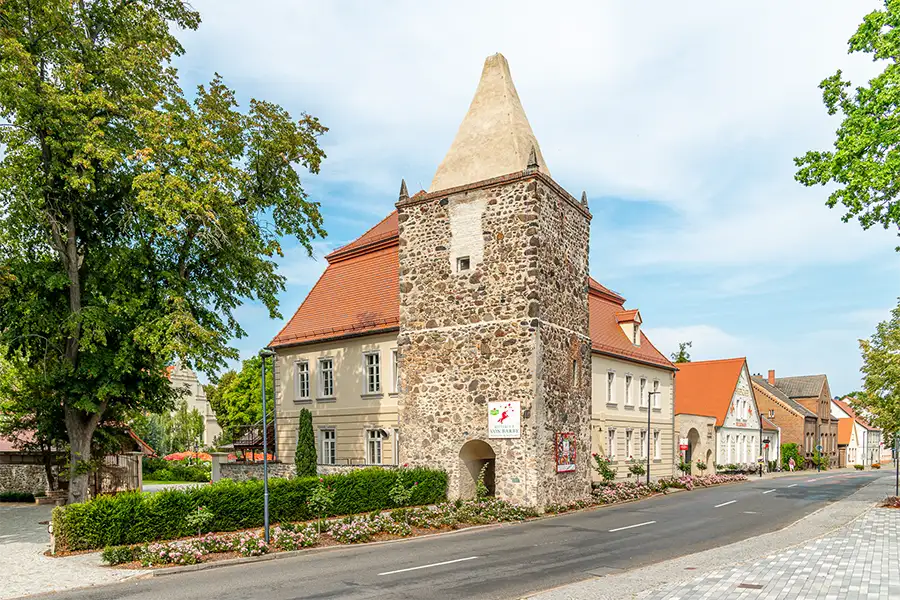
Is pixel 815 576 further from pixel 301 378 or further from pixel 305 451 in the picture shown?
pixel 301 378

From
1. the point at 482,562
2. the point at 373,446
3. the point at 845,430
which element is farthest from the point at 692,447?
the point at 845,430

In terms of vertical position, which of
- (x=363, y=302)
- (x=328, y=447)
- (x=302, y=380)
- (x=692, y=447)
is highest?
(x=363, y=302)

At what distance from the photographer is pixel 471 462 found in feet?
80.9

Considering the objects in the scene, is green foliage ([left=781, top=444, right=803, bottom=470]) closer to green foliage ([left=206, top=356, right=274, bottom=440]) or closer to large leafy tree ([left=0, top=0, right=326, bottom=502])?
green foliage ([left=206, top=356, right=274, bottom=440])

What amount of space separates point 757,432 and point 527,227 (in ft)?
136

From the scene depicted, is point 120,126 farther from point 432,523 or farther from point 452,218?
point 432,523

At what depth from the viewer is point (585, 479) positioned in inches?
1006

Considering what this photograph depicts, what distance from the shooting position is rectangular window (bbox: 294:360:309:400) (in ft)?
105

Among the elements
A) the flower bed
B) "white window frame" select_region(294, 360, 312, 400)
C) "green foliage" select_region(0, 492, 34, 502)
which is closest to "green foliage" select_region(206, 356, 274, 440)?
"white window frame" select_region(294, 360, 312, 400)

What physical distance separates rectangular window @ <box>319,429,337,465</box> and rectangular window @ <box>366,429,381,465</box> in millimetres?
1912

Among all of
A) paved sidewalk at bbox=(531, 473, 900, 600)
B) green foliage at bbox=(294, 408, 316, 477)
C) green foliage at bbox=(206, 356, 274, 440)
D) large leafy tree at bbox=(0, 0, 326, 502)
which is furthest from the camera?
green foliage at bbox=(206, 356, 274, 440)

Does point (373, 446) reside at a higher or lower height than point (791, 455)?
higher

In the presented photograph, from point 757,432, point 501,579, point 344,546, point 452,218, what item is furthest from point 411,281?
point 757,432

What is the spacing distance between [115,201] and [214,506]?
9866 millimetres
